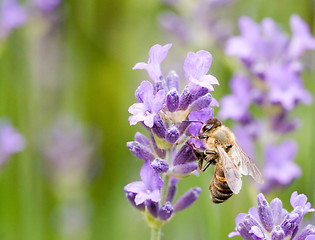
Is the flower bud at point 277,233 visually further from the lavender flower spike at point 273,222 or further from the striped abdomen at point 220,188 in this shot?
the striped abdomen at point 220,188

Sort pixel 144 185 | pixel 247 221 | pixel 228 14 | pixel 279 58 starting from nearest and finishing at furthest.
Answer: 1. pixel 247 221
2. pixel 144 185
3. pixel 279 58
4. pixel 228 14

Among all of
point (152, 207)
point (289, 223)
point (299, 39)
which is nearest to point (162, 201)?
point (152, 207)

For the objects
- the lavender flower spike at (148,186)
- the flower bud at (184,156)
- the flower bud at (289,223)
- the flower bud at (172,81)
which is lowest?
the flower bud at (289,223)

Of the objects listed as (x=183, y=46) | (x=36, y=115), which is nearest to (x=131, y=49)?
(x=183, y=46)

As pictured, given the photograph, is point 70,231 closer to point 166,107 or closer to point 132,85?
point 132,85

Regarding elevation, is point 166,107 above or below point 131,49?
below

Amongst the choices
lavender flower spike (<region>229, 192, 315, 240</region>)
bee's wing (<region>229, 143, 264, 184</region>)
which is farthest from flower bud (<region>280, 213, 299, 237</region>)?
bee's wing (<region>229, 143, 264, 184</region>)

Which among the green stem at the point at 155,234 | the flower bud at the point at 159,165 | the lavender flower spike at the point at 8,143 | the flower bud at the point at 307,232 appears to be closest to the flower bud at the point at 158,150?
the flower bud at the point at 159,165
